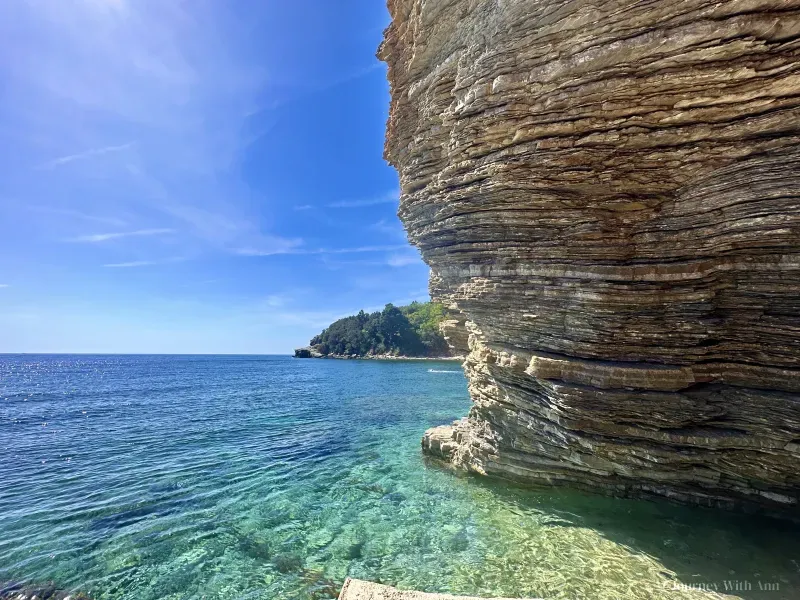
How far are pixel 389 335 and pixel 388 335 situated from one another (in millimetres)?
547

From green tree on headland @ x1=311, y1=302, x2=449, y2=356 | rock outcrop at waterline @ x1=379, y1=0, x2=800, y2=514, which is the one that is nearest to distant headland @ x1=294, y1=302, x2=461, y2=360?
green tree on headland @ x1=311, y1=302, x2=449, y2=356

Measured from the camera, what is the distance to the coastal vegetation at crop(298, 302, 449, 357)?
13112 centimetres

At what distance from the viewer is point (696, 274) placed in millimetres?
8703

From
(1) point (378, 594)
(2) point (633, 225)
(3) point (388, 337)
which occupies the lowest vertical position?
(1) point (378, 594)

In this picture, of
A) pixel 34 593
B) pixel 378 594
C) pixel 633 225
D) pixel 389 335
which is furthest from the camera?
pixel 389 335

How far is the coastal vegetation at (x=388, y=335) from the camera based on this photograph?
13112 centimetres

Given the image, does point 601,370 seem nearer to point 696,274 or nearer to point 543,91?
point 696,274

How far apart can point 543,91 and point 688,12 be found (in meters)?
2.71

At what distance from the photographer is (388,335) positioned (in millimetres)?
140250

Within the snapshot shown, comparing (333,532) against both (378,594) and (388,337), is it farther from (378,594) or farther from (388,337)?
(388,337)

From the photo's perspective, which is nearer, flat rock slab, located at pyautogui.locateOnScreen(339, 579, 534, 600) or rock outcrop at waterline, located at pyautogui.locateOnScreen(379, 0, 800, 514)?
flat rock slab, located at pyautogui.locateOnScreen(339, 579, 534, 600)

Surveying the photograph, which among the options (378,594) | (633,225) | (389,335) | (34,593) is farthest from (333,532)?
(389,335)

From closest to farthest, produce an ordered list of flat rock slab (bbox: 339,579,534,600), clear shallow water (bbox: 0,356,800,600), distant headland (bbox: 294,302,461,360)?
flat rock slab (bbox: 339,579,534,600) < clear shallow water (bbox: 0,356,800,600) < distant headland (bbox: 294,302,461,360)

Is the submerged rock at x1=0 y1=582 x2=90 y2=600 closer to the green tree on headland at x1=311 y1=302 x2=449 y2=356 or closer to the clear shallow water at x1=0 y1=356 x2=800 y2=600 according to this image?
the clear shallow water at x1=0 y1=356 x2=800 y2=600
